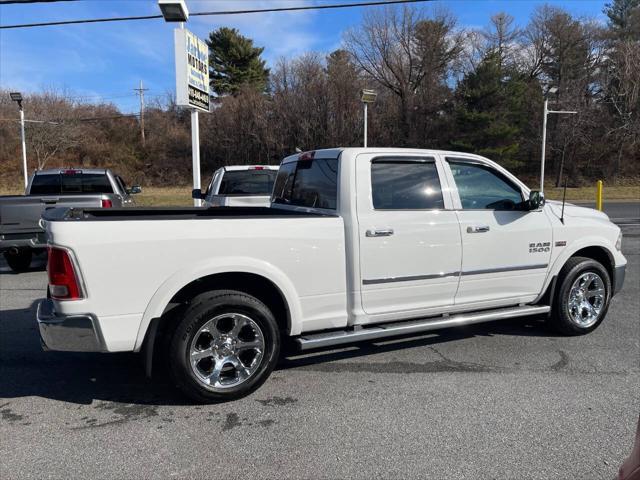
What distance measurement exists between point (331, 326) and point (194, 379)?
46.6 inches

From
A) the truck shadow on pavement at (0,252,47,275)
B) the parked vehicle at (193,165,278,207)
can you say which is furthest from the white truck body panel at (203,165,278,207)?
the truck shadow on pavement at (0,252,47,275)

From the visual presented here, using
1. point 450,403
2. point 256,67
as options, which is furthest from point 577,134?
point 450,403

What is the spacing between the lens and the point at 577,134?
43156mm

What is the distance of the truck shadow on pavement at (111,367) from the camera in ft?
13.3

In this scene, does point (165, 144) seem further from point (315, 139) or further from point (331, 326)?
point (331, 326)

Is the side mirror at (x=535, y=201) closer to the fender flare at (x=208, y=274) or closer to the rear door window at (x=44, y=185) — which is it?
the fender flare at (x=208, y=274)

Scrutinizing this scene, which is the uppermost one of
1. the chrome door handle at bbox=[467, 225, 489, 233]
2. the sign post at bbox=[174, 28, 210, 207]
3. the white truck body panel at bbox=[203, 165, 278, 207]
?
the sign post at bbox=[174, 28, 210, 207]

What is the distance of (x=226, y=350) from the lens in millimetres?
3854

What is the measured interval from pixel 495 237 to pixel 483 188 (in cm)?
50

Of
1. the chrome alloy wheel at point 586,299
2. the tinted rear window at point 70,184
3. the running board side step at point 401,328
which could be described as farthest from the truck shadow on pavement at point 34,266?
the chrome alloy wheel at point 586,299

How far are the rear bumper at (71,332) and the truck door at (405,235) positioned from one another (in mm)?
2073

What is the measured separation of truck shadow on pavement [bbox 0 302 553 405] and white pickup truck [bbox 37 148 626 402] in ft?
1.22

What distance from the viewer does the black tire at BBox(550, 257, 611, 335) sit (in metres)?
5.25

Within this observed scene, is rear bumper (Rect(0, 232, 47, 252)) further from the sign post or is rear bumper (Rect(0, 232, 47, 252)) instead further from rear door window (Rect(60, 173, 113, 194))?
the sign post
